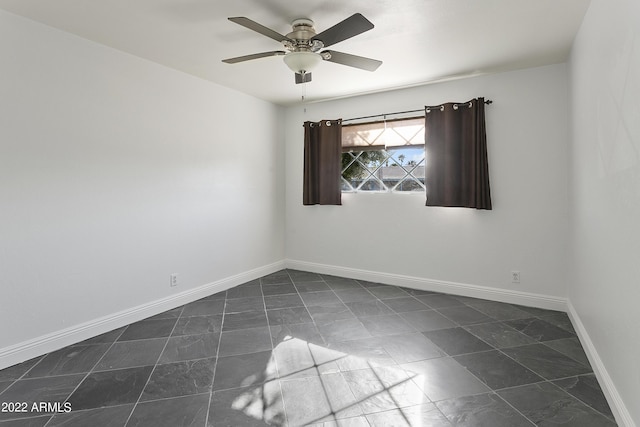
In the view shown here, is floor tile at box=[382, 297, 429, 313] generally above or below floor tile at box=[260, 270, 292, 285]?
below

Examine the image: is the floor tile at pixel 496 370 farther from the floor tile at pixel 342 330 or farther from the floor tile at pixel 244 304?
the floor tile at pixel 244 304

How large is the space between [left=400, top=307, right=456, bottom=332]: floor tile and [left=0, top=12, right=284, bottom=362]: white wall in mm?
2192

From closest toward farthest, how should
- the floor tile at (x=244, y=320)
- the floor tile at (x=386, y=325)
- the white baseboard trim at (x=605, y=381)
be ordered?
the white baseboard trim at (x=605, y=381)
the floor tile at (x=386, y=325)
the floor tile at (x=244, y=320)

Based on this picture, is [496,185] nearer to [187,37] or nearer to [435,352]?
[435,352]

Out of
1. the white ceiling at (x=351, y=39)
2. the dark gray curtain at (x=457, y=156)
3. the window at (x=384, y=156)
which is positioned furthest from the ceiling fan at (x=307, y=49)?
the window at (x=384, y=156)

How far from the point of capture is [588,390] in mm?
1844

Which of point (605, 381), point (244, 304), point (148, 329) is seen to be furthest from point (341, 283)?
point (605, 381)

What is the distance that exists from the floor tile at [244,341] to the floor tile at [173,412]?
53 centimetres

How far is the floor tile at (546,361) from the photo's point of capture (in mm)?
2021

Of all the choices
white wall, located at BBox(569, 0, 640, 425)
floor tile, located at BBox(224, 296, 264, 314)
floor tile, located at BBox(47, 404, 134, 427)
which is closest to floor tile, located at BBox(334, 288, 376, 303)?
floor tile, located at BBox(224, 296, 264, 314)

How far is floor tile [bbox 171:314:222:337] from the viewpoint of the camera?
269 cm

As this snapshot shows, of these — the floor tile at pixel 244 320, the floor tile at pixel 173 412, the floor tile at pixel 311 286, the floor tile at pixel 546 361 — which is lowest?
the floor tile at pixel 173 412

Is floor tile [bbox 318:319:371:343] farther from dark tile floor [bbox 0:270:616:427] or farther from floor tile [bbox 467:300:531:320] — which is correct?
floor tile [bbox 467:300:531:320]

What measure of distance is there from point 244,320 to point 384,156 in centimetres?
256
